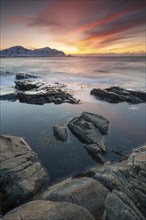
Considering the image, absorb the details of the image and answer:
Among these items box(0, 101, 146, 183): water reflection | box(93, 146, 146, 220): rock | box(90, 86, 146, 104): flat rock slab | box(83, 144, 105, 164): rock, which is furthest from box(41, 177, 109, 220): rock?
box(90, 86, 146, 104): flat rock slab

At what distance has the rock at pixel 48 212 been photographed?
22.6ft

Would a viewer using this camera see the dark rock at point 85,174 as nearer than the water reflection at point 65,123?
Yes

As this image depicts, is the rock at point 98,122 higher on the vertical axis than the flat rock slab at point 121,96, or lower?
lower

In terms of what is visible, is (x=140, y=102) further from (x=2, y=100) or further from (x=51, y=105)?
(x=2, y=100)

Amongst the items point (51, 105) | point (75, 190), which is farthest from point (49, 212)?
point (51, 105)

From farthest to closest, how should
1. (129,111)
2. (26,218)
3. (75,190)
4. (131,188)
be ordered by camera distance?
(129,111) → (131,188) → (75,190) → (26,218)

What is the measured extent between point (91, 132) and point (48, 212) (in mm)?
10070

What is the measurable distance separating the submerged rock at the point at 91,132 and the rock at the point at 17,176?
4441 millimetres

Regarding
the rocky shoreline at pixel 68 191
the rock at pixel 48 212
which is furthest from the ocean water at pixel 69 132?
the rock at pixel 48 212

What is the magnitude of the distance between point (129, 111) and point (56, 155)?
526 inches

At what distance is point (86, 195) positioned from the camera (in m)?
9.10

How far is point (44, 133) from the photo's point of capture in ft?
59.6

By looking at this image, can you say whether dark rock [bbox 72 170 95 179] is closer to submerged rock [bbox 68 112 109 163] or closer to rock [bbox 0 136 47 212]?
rock [bbox 0 136 47 212]

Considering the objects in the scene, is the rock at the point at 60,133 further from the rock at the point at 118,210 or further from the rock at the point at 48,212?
the rock at the point at 48,212
